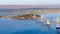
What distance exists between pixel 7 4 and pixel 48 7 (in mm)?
432

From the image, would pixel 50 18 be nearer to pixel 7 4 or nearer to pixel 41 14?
pixel 41 14

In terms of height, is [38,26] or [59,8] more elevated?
[59,8]

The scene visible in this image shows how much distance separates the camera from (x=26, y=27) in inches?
43.2

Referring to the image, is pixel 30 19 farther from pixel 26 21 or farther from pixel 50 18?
pixel 50 18

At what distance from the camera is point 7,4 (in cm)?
110

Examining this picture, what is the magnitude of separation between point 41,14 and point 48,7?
4.2 inches

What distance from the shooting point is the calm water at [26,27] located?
1094 millimetres

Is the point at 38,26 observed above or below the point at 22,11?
below

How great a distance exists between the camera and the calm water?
1.09 metres

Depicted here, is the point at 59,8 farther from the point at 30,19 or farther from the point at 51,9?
the point at 30,19

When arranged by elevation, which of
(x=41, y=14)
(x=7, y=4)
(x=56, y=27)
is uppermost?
(x=7, y=4)

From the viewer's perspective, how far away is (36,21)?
3.59 ft

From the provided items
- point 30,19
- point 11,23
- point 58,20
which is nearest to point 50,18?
point 58,20

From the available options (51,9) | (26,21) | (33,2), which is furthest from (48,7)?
(26,21)
